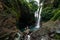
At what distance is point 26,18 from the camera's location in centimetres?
2008

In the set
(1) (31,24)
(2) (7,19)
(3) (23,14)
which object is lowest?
(1) (31,24)

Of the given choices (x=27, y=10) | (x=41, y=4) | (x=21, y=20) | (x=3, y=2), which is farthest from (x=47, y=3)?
(x=3, y=2)

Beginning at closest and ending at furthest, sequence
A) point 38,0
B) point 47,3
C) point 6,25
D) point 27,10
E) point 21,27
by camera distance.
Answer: point 6,25 → point 21,27 → point 27,10 → point 47,3 → point 38,0

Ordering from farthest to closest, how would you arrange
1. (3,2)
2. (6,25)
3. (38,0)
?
(38,0)
(3,2)
(6,25)

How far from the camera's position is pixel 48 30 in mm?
14477

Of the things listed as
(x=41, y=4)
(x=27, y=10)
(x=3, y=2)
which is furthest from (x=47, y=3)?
(x=3, y=2)

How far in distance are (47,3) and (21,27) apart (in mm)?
5039

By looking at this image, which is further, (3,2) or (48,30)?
(3,2)

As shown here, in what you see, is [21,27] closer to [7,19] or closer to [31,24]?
[31,24]

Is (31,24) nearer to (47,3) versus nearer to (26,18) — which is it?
(26,18)

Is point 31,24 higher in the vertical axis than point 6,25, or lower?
lower

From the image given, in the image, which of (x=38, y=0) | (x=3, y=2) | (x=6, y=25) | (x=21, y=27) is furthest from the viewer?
(x=38, y=0)

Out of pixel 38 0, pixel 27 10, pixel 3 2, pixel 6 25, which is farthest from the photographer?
pixel 38 0

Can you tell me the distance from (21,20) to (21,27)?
749 mm
